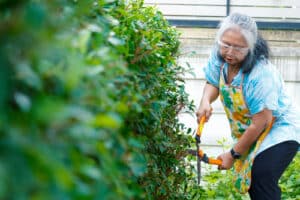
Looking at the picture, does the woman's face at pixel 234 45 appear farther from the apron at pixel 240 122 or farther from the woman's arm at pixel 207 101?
the woman's arm at pixel 207 101

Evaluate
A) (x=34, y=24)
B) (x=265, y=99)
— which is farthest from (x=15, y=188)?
(x=265, y=99)

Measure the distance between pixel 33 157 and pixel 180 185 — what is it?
350 cm

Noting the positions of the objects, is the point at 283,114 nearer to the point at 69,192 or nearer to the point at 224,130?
the point at 224,130

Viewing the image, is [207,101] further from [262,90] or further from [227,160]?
[262,90]

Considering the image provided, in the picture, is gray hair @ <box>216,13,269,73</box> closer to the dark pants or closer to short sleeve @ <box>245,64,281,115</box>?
short sleeve @ <box>245,64,281,115</box>

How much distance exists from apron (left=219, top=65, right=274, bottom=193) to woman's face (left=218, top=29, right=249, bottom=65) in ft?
0.62

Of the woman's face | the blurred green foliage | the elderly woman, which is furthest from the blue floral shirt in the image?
the blurred green foliage

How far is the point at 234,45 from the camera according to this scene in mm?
4234

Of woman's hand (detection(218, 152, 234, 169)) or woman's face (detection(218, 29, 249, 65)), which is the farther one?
woman's hand (detection(218, 152, 234, 169))

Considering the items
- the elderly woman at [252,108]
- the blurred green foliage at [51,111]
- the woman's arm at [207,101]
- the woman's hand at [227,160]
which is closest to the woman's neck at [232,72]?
the elderly woman at [252,108]

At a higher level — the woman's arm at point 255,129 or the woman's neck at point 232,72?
the woman's neck at point 232,72

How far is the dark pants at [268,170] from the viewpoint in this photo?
443cm

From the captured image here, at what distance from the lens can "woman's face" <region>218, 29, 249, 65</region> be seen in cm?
422

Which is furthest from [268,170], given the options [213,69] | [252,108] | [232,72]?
[213,69]
